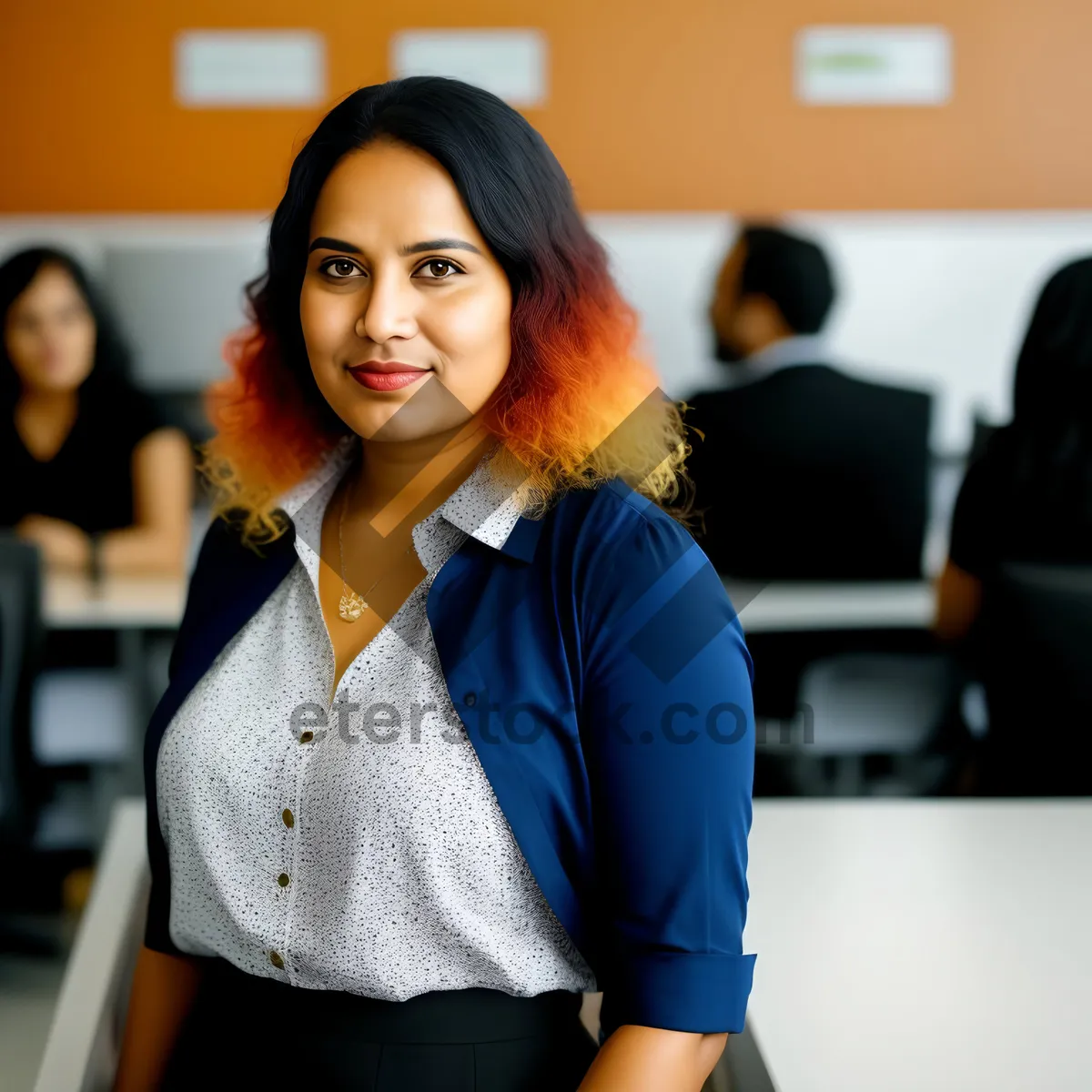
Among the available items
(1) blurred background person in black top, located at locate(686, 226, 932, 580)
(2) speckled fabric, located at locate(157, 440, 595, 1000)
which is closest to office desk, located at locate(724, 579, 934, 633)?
(1) blurred background person in black top, located at locate(686, 226, 932, 580)

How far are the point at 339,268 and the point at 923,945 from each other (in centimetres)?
88

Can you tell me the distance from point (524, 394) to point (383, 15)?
11.3 feet

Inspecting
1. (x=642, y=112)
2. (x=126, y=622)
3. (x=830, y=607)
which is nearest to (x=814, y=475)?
(x=830, y=607)

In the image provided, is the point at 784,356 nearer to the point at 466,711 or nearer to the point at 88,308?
the point at 88,308

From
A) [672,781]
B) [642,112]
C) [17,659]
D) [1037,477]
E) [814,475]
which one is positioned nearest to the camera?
[672,781]

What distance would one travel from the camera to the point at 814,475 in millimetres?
2955

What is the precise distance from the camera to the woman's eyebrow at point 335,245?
3.33ft

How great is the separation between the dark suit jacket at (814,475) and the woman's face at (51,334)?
1.72 meters

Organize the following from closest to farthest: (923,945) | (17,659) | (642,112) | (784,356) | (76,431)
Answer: (923,945), (17,659), (784,356), (76,431), (642,112)

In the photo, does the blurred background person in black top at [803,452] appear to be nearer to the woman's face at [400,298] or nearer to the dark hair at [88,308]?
the dark hair at [88,308]

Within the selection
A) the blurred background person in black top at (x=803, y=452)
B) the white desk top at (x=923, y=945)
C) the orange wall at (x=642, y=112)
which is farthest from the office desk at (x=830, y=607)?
the orange wall at (x=642, y=112)

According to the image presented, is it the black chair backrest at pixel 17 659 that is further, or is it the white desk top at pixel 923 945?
the black chair backrest at pixel 17 659

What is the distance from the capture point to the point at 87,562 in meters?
3.23

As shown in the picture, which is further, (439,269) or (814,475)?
(814,475)
